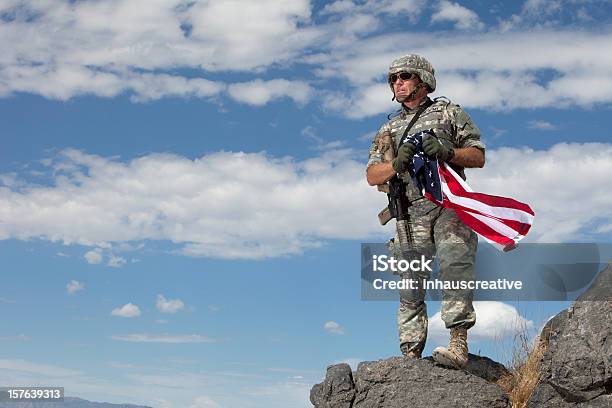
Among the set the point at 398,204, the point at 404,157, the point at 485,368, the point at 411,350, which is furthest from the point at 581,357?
the point at 404,157

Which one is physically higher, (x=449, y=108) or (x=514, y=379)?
(x=449, y=108)

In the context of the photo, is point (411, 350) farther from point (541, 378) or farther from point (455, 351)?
point (541, 378)

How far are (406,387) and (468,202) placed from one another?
220cm

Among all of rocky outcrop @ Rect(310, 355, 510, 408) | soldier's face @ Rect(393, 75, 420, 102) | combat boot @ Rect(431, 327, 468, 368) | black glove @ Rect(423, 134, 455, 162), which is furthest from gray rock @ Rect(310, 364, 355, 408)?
soldier's face @ Rect(393, 75, 420, 102)

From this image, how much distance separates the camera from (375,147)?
31.1 ft

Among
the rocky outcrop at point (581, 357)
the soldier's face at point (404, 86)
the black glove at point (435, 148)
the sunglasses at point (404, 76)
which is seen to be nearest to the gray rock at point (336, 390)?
the rocky outcrop at point (581, 357)

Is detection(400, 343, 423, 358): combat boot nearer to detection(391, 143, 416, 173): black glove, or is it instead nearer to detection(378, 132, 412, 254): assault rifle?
detection(378, 132, 412, 254): assault rifle

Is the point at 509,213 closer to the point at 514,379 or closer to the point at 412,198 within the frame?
the point at 412,198

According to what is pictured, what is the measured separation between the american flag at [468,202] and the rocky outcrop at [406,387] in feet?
5.20

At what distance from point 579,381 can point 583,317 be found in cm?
72

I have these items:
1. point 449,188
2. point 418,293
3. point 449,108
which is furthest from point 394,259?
point 449,108

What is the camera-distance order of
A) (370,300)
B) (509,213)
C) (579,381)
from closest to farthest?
1. (579,381)
2. (509,213)
3. (370,300)

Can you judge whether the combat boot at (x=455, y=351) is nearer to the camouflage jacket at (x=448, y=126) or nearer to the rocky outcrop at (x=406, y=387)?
the rocky outcrop at (x=406, y=387)

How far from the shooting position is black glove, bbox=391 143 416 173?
8.57m
